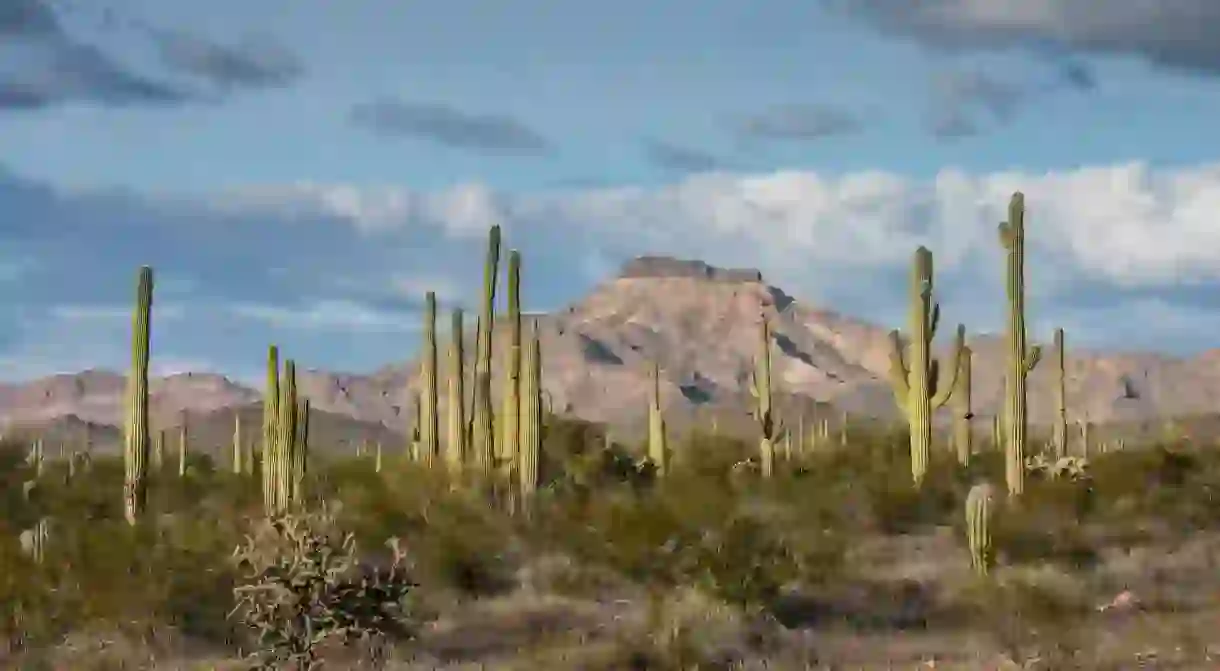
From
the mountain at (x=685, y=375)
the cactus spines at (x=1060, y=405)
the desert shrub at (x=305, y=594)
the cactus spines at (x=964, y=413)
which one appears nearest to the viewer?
the desert shrub at (x=305, y=594)

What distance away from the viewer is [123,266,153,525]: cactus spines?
25938 millimetres

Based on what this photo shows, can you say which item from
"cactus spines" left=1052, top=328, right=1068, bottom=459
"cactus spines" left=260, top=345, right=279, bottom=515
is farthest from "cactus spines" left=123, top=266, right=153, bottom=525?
"cactus spines" left=1052, top=328, right=1068, bottom=459

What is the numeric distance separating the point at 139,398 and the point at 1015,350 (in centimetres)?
1334

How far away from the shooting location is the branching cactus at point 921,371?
2919cm

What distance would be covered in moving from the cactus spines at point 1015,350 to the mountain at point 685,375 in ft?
302

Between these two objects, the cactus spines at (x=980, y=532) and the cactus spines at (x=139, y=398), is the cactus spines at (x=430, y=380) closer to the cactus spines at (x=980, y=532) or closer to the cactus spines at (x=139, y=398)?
the cactus spines at (x=139, y=398)

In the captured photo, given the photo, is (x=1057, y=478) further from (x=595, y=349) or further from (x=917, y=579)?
(x=595, y=349)

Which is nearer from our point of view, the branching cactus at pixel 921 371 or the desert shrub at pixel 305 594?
the desert shrub at pixel 305 594

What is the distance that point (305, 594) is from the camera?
1470 cm

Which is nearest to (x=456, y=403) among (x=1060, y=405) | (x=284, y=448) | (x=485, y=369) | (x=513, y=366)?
(x=485, y=369)

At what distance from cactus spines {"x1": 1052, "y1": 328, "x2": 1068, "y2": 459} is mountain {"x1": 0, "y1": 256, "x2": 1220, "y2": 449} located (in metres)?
80.0

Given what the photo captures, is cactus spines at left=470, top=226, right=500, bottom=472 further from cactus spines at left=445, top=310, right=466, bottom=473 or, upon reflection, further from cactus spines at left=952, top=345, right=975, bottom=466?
cactus spines at left=952, top=345, right=975, bottom=466

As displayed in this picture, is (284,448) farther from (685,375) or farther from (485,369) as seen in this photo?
(685,375)

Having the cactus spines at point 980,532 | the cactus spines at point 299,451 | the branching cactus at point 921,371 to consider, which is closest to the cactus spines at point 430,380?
the cactus spines at point 299,451
